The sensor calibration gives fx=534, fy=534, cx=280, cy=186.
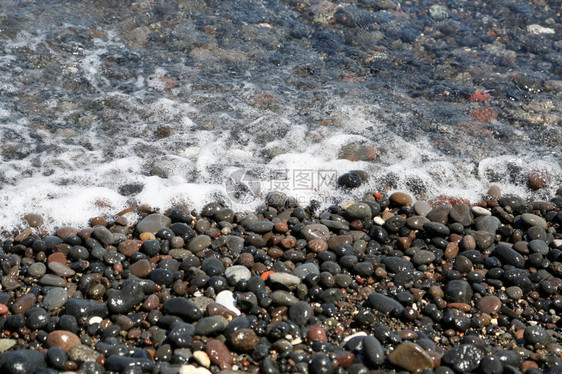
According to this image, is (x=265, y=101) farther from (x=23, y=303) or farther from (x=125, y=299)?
(x=23, y=303)

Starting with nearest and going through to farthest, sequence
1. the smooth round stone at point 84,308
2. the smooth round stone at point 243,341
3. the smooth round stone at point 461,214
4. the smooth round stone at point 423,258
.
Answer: the smooth round stone at point 243,341 → the smooth round stone at point 84,308 → the smooth round stone at point 423,258 → the smooth round stone at point 461,214

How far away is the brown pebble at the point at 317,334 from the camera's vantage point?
350 centimetres

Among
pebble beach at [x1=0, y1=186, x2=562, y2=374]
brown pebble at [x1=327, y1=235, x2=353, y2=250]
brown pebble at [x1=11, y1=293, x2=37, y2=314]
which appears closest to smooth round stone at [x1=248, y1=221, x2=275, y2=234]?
pebble beach at [x1=0, y1=186, x2=562, y2=374]

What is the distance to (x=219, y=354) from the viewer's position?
130 inches

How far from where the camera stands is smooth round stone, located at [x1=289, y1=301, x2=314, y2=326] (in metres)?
3.66

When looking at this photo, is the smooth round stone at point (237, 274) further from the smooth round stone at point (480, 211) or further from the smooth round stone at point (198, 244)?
the smooth round stone at point (480, 211)

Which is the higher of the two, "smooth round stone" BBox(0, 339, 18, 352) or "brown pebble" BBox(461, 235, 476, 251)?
"smooth round stone" BBox(0, 339, 18, 352)

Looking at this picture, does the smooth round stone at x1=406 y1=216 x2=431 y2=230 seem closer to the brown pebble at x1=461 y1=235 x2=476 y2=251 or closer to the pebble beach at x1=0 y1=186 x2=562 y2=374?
the pebble beach at x1=0 y1=186 x2=562 y2=374

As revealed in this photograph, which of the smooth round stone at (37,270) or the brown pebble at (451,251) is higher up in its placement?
the brown pebble at (451,251)

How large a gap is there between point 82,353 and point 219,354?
0.83m

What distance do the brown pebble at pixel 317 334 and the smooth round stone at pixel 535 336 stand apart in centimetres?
135

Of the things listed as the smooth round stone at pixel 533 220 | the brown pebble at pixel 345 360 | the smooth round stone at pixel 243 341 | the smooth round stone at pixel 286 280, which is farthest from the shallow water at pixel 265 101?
the brown pebble at pixel 345 360

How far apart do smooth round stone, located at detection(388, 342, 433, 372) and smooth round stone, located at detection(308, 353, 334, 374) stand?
0.38 meters

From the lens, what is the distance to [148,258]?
433 cm
